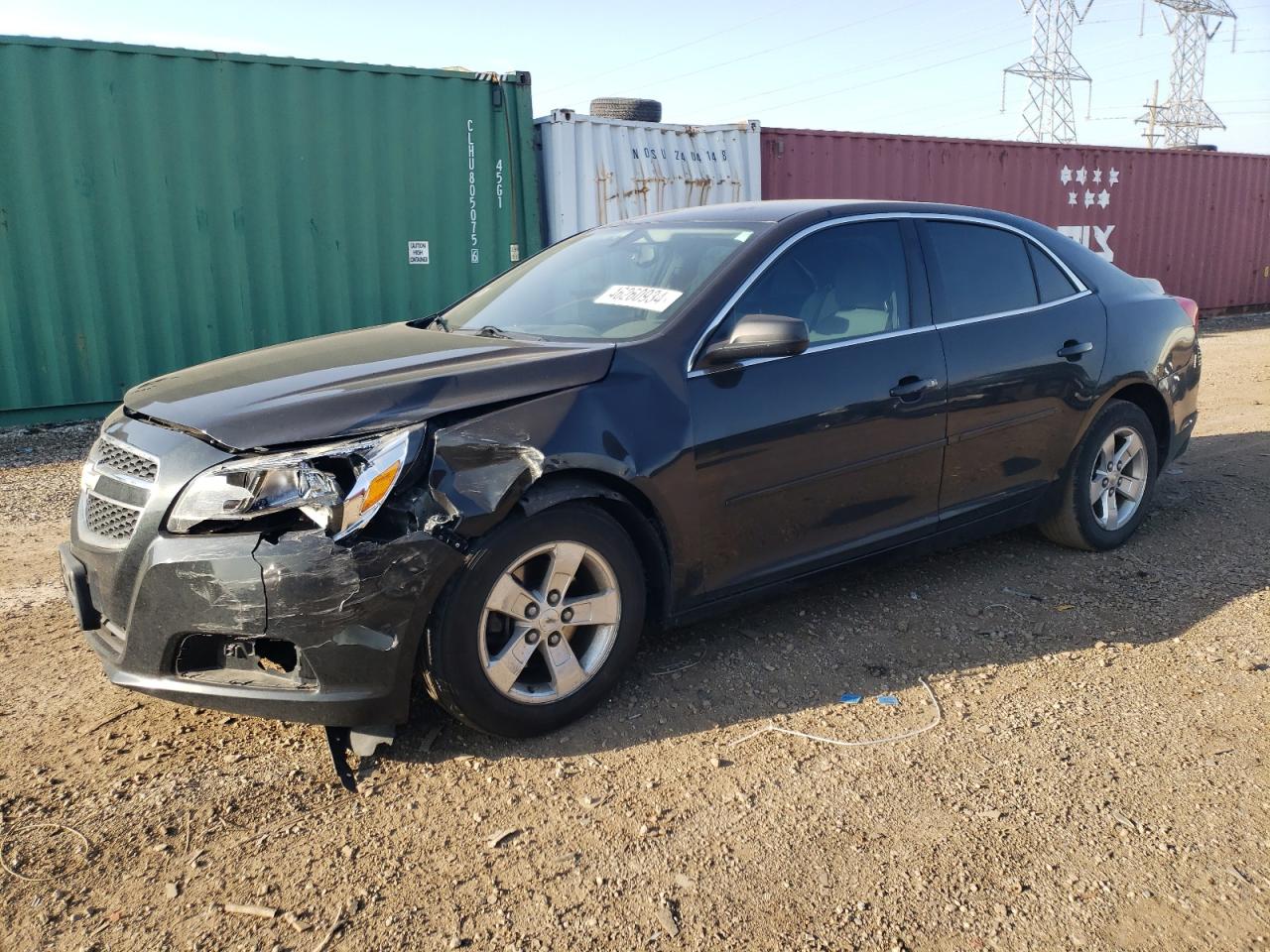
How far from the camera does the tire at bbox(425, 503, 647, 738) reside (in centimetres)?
285

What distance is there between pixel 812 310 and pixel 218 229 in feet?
21.0

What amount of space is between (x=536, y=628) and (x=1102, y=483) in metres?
3.11

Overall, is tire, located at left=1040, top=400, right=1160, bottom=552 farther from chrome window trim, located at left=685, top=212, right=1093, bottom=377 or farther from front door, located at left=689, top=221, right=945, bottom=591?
front door, located at left=689, top=221, right=945, bottom=591

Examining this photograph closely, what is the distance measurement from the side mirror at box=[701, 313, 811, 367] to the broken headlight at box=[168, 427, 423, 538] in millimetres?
1174

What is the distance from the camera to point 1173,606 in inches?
165

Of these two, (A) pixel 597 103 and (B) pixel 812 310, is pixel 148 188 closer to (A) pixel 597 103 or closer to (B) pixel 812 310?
(A) pixel 597 103

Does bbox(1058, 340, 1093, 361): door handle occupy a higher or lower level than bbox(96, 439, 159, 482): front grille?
higher

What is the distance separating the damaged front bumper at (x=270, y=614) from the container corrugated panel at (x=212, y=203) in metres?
6.10

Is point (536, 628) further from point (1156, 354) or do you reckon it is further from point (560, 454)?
point (1156, 354)

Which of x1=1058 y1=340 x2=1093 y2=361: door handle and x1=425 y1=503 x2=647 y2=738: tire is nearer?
x1=425 y1=503 x2=647 y2=738: tire

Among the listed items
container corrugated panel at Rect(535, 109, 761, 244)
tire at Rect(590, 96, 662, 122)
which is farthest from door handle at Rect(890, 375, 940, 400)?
tire at Rect(590, 96, 662, 122)

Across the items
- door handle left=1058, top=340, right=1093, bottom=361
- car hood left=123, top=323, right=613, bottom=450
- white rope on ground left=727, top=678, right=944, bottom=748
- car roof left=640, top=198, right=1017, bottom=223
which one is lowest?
white rope on ground left=727, top=678, right=944, bottom=748

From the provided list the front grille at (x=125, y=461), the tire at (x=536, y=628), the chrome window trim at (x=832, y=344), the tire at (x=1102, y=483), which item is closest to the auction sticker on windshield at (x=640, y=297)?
the chrome window trim at (x=832, y=344)

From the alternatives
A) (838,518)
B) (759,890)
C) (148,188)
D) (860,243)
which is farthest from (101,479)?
(148,188)
